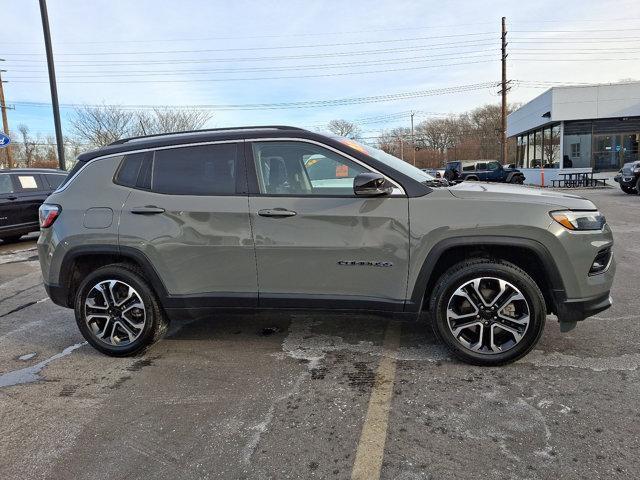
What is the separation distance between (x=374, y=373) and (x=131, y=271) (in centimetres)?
216

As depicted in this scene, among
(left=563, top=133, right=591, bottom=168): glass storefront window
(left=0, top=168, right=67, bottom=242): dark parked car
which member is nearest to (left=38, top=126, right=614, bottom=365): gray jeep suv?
(left=0, top=168, right=67, bottom=242): dark parked car

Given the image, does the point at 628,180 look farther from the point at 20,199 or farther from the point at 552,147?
the point at 20,199

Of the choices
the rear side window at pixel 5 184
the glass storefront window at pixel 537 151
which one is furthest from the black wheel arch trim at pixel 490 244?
the glass storefront window at pixel 537 151

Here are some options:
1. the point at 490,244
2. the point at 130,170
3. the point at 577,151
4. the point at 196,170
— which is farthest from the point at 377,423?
the point at 577,151

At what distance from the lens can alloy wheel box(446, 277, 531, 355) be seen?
3.47 meters

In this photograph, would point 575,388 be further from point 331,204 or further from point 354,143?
point 354,143

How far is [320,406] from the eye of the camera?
3.13 meters

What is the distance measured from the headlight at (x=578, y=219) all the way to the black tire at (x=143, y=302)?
3190mm

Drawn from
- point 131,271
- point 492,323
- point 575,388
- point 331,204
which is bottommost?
point 575,388

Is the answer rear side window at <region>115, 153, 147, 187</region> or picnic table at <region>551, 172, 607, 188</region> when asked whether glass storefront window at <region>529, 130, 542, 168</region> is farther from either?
rear side window at <region>115, 153, 147, 187</region>

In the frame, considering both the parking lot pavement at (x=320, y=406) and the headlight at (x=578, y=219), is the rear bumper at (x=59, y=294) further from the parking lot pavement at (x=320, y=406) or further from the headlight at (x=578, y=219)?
the headlight at (x=578, y=219)

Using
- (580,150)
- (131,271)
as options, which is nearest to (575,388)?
(131,271)

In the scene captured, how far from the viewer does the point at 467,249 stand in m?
3.58

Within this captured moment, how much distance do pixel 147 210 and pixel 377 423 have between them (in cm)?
240
